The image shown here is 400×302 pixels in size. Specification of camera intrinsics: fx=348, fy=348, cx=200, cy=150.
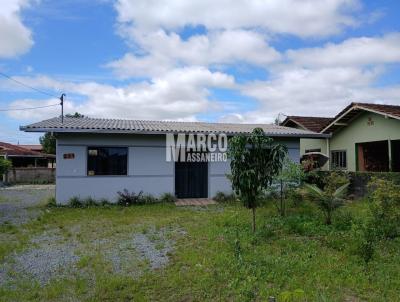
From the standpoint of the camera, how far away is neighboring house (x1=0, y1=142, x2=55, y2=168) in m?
29.3

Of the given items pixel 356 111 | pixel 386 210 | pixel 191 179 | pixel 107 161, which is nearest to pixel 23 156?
pixel 107 161

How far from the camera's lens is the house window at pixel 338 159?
17.7m

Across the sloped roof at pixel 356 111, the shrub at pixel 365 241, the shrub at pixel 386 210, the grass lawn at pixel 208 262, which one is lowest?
the grass lawn at pixel 208 262

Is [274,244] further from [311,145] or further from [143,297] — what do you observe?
[311,145]

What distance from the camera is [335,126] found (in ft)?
58.0

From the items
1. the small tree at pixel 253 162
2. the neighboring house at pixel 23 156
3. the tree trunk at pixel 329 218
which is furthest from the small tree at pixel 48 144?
the tree trunk at pixel 329 218

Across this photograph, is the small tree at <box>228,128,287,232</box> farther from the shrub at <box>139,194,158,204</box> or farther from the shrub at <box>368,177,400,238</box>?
the shrub at <box>139,194,158,204</box>

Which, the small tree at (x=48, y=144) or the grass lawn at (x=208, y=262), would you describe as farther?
the small tree at (x=48, y=144)

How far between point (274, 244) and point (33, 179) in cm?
2428

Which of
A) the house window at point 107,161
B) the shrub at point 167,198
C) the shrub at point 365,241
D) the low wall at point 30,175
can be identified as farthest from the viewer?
the low wall at point 30,175

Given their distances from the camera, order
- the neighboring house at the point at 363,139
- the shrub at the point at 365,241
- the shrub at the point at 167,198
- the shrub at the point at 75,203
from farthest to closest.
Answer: the neighboring house at the point at 363,139 < the shrub at the point at 167,198 < the shrub at the point at 75,203 < the shrub at the point at 365,241

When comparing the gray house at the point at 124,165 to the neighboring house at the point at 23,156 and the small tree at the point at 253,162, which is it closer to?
the small tree at the point at 253,162

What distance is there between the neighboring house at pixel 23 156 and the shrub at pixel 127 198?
1898cm

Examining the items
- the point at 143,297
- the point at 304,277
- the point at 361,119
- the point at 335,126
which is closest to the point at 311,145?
the point at 335,126
